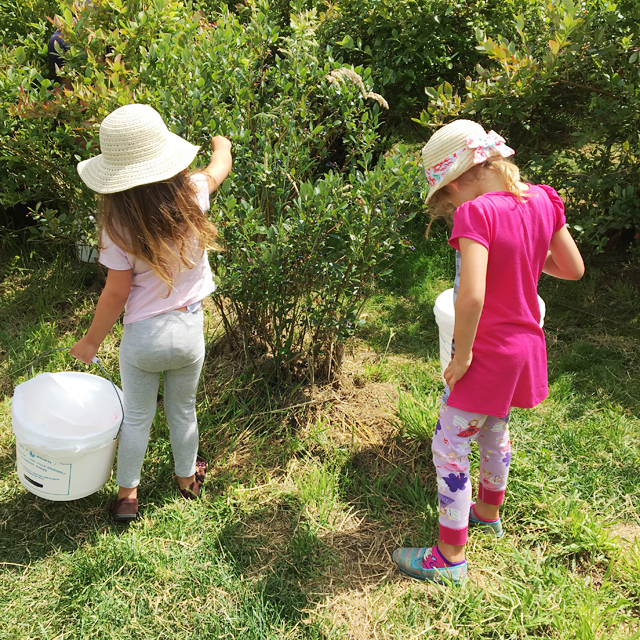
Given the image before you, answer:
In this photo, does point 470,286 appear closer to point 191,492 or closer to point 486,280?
point 486,280

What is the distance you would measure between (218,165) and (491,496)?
177cm

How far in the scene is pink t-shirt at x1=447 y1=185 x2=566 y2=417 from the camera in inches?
76.3

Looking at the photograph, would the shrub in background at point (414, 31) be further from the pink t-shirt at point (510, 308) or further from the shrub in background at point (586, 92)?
the pink t-shirt at point (510, 308)

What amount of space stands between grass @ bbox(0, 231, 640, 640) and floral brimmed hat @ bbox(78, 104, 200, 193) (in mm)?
1373

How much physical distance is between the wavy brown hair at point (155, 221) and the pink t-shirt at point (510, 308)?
0.97 m

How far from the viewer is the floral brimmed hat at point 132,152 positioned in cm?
204

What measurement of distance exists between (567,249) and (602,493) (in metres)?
1.24

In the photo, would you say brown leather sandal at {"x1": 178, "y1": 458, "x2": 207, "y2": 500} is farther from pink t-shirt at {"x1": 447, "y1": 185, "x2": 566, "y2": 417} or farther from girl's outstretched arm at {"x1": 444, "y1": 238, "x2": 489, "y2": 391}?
girl's outstretched arm at {"x1": 444, "y1": 238, "x2": 489, "y2": 391}

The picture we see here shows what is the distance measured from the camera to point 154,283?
222cm

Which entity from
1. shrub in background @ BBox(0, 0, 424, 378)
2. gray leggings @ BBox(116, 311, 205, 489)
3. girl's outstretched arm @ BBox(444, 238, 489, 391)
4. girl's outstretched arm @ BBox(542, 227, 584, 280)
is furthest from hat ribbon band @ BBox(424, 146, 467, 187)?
gray leggings @ BBox(116, 311, 205, 489)

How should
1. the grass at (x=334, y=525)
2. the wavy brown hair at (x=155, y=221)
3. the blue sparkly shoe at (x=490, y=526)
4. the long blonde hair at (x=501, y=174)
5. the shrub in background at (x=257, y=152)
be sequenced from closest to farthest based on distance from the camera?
the long blonde hair at (x=501, y=174), the wavy brown hair at (x=155, y=221), the grass at (x=334, y=525), the blue sparkly shoe at (x=490, y=526), the shrub in background at (x=257, y=152)

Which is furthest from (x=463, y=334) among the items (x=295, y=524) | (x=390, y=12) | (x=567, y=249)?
(x=390, y=12)

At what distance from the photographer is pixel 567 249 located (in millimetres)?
2143

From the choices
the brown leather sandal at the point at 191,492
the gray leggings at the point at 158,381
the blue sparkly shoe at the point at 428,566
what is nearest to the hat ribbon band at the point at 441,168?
the gray leggings at the point at 158,381
